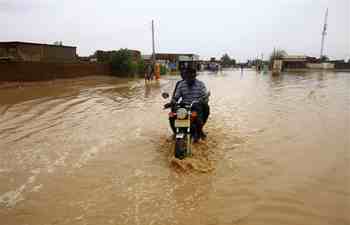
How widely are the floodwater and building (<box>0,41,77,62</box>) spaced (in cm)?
2181

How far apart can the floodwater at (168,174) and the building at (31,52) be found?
2181 centimetres

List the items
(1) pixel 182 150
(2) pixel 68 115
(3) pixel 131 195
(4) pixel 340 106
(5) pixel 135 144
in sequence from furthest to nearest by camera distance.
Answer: (4) pixel 340 106 < (2) pixel 68 115 < (5) pixel 135 144 < (1) pixel 182 150 < (3) pixel 131 195

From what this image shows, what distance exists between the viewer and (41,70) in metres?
21.4

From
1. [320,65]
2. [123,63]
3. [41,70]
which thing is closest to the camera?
[41,70]

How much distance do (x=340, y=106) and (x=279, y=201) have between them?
9284mm

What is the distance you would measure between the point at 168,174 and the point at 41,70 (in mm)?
20340

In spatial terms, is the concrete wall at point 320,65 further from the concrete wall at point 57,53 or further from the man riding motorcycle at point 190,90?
the man riding motorcycle at point 190,90

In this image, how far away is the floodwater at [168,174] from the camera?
3.21m

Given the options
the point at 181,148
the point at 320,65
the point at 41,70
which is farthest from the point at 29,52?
the point at 320,65

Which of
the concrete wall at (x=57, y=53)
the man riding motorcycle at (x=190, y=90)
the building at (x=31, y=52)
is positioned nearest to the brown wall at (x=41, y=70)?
the building at (x=31, y=52)

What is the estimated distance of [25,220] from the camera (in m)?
3.08

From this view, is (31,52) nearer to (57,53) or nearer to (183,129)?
(57,53)

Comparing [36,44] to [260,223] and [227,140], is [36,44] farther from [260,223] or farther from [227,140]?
[260,223]

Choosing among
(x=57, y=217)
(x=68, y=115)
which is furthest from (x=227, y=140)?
(x=68, y=115)
